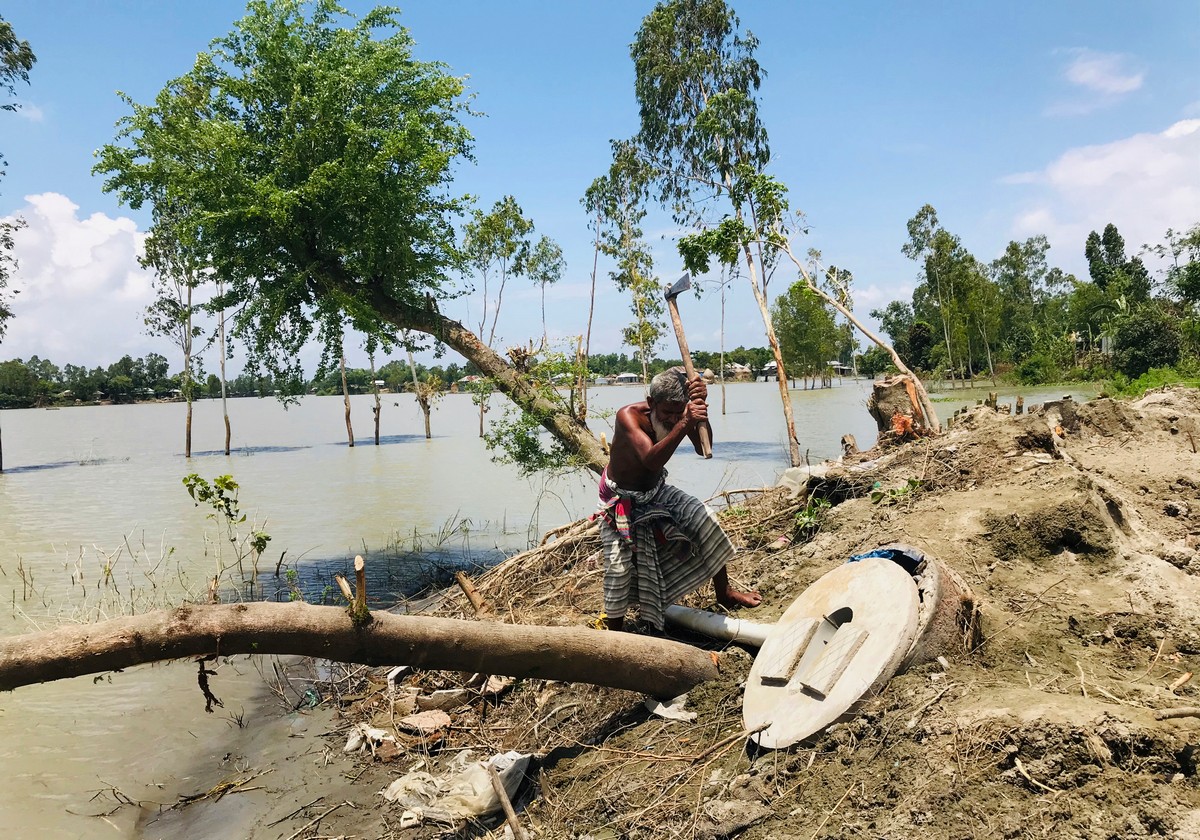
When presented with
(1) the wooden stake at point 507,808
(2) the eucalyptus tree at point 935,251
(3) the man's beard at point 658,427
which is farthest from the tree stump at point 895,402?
(2) the eucalyptus tree at point 935,251

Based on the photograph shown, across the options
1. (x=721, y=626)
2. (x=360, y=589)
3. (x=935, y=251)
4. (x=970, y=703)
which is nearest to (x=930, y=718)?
(x=970, y=703)

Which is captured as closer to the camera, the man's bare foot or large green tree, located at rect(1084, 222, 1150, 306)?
the man's bare foot

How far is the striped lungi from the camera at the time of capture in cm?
452

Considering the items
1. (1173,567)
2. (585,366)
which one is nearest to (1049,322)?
(585,366)

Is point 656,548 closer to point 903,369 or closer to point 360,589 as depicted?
point 360,589

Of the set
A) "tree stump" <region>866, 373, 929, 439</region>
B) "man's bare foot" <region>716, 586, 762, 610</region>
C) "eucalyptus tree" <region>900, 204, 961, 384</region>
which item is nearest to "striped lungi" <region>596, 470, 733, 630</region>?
"man's bare foot" <region>716, 586, 762, 610</region>

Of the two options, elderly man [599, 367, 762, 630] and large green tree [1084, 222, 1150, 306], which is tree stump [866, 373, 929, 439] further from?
large green tree [1084, 222, 1150, 306]

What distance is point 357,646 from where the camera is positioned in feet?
11.2

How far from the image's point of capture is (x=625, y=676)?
396cm

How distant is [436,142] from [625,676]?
7.17 metres

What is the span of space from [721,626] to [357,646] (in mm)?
2083

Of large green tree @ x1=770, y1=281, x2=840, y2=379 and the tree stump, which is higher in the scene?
large green tree @ x1=770, y1=281, x2=840, y2=379

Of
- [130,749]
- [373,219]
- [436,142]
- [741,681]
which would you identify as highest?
[436,142]

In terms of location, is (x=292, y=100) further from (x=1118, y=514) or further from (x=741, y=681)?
(x=1118, y=514)
